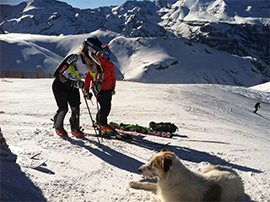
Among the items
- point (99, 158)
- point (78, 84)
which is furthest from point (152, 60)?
point (99, 158)

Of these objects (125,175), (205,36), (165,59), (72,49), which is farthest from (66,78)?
(205,36)

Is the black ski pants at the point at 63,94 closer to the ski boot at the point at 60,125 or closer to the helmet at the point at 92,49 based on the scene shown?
the ski boot at the point at 60,125

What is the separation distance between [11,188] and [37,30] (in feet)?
678

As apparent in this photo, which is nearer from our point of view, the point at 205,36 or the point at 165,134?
the point at 165,134

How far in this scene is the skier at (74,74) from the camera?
4539 millimetres

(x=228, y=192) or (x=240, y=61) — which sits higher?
(x=228, y=192)

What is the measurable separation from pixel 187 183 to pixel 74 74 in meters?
3.23

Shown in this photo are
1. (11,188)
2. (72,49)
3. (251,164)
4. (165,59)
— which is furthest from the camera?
(72,49)

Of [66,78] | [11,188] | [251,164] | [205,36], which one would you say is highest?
[66,78]

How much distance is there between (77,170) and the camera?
10.7 ft

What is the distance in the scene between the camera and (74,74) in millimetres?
4566

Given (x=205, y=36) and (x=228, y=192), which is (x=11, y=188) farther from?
(x=205, y=36)

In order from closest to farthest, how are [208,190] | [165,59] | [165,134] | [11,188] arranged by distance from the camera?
[11,188]
[208,190]
[165,134]
[165,59]

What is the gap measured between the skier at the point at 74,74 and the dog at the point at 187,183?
268 centimetres
